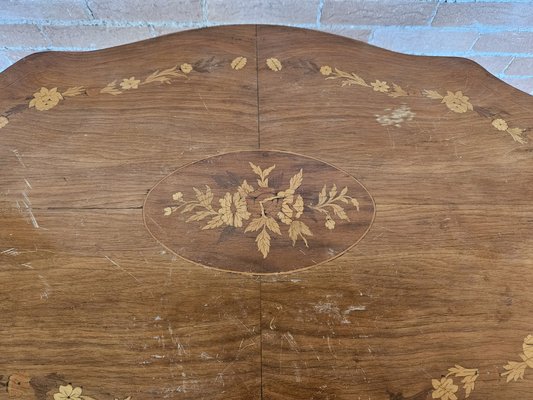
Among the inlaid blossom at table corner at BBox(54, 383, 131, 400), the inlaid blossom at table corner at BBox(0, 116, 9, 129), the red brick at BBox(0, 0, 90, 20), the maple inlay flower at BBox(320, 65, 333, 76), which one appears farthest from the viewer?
the red brick at BBox(0, 0, 90, 20)

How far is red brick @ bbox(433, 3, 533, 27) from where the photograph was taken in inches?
50.6

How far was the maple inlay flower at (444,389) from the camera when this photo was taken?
24.9 inches

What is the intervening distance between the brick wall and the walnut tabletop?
30 cm

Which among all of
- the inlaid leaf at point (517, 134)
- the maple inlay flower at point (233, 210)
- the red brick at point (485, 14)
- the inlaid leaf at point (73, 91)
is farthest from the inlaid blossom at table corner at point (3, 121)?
the red brick at point (485, 14)

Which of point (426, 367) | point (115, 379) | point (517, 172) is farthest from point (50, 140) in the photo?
point (517, 172)

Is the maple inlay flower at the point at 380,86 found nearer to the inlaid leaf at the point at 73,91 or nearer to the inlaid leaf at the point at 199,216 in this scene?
the inlaid leaf at the point at 199,216

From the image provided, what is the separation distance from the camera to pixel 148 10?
129cm

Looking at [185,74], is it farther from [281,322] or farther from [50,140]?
[281,322]

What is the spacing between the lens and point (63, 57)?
3.22 feet

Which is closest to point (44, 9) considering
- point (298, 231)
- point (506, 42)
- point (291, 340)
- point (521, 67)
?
point (298, 231)

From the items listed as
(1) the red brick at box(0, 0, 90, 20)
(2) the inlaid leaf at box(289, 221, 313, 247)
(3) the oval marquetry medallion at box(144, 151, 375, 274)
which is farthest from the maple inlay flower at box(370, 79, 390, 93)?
(1) the red brick at box(0, 0, 90, 20)

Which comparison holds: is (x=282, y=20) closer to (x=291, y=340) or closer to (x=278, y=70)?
(x=278, y=70)

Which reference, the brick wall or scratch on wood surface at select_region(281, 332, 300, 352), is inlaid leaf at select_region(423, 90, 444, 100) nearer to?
the brick wall

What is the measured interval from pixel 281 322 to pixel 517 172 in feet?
1.66
